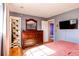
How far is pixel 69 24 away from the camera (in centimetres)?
411

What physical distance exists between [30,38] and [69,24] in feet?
6.87

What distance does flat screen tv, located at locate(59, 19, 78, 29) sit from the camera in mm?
3841

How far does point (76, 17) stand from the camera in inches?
149

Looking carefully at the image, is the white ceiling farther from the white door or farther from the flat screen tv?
the white door

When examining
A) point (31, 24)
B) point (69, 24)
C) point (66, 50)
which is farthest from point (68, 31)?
point (66, 50)

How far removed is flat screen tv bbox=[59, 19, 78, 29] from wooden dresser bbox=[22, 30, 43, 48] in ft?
4.38

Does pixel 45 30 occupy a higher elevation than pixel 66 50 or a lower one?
higher

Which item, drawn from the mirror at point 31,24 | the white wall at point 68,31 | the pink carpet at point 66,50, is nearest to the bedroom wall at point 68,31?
the white wall at point 68,31

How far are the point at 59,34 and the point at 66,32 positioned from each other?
57cm

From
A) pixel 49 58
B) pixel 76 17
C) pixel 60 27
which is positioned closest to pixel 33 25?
pixel 60 27

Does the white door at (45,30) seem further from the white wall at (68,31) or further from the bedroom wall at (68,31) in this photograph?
the white wall at (68,31)

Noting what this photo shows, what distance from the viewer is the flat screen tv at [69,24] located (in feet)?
12.6

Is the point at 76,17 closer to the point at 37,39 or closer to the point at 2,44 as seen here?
the point at 37,39

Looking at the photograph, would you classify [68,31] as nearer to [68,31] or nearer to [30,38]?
[68,31]
